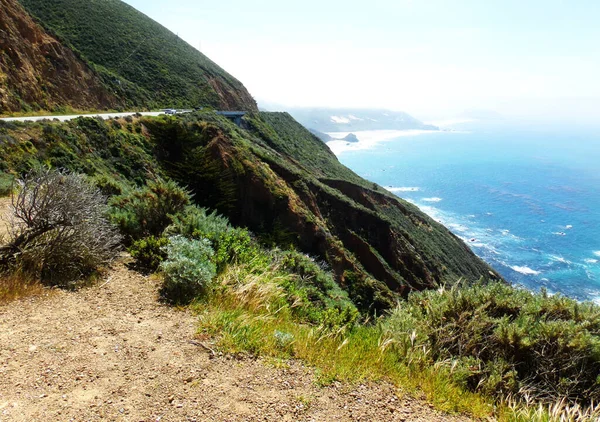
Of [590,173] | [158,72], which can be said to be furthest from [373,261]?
[590,173]

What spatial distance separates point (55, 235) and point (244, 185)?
1801 centimetres

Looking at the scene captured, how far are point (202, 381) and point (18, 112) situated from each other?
28.8 m

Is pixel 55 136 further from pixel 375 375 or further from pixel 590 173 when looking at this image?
pixel 590 173

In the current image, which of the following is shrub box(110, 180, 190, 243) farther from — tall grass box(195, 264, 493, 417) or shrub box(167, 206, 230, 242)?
tall grass box(195, 264, 493, 417)

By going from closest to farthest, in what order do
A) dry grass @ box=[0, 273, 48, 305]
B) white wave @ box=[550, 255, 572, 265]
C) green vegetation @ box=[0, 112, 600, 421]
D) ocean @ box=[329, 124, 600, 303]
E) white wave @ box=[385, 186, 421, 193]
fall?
green vegetation @ box=[0, 112, 600, 421], dry grass @ box=[0, 273, 48, 305], ocean @ box=[329, 124, 600, 303], white wave @ box=[550, 255, 572, 265], white wave @ box=[385, 186, 421, 193]

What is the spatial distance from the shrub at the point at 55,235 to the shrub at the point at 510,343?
4289mm

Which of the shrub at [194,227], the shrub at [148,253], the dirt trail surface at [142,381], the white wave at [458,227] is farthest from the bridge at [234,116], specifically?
the white wave at [458,227]

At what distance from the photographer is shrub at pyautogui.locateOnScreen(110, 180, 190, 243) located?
662 cm

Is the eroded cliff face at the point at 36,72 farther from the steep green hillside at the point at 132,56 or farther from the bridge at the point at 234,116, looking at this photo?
the bridge at the point at 234,116

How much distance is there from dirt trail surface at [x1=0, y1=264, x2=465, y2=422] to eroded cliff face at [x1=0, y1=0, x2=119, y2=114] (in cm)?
2679

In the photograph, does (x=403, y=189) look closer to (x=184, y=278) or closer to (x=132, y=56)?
(x=132, y=56)

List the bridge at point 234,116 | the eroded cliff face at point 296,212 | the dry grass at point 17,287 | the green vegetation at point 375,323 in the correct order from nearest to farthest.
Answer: the green vegetation at point 375,323 < the dry grass at point 17,287 < the eroded cliff face at point 296,212 < the bridge at point 234,116

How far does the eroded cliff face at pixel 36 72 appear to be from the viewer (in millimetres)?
25656

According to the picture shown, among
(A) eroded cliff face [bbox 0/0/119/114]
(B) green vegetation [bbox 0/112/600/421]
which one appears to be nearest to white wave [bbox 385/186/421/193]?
(A) eroded cliff face [bbox 0/0/119/114]
